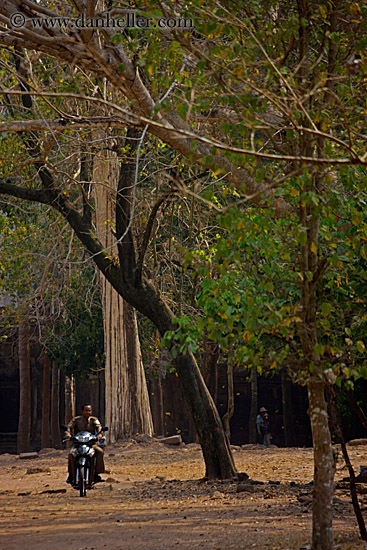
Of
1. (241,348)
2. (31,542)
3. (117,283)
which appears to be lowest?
(31,542)

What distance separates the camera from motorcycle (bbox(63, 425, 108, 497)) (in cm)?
1134

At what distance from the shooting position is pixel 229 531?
7809mm

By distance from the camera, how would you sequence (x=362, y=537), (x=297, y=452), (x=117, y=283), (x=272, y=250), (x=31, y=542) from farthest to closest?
(x=297, y=452)
(x=117, y=283)
(x=31, y=542)
(x=362, y=537)
(x=272, y=250)

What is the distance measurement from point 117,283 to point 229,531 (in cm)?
552

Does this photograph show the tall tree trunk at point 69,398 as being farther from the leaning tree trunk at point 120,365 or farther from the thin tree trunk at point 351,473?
the thin tree trunk at point 351,473

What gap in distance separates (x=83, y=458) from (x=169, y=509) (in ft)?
7.57

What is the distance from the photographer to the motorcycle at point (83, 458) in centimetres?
1134

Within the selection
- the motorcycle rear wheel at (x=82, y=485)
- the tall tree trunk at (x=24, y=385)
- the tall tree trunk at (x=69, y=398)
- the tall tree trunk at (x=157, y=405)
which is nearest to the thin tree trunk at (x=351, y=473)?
the motorcycle rear wheel at (x=82, y=485)

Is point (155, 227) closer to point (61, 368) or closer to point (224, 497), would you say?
point (224, 497)

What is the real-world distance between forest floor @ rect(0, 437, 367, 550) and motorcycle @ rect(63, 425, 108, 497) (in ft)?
0.85

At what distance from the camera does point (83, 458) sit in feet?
37.8

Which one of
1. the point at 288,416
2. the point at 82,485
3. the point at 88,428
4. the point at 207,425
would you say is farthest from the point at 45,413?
the point at 207,425

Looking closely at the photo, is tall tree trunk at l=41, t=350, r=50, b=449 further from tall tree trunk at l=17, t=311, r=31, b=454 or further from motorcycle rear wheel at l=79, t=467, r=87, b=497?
motorcycle rear wheel at l=79, t=467, r=87, b=497

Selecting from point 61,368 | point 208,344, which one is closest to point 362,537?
point 208,344
